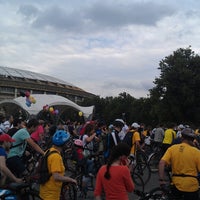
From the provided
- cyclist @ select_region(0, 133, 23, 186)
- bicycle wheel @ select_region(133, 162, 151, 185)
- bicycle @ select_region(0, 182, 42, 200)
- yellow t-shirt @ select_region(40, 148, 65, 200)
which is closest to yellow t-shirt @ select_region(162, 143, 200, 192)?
yellow t-shirt @ select_region(40, 148, 65, 200)

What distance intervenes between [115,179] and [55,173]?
865 mm

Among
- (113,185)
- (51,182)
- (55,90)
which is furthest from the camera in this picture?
(55,90)

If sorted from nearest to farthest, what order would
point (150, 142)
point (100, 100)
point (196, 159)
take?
1. point (196, 159)
2. point (150, 142)
3. point (100, 100)

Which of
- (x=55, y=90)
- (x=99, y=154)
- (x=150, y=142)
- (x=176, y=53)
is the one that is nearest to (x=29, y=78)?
(x=55, y=90)

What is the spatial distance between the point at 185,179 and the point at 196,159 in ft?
1.03

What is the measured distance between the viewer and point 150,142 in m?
18.5

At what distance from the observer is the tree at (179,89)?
39.8m

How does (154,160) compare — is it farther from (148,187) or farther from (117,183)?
(117,183)

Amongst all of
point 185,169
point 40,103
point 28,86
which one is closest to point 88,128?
point 185,169

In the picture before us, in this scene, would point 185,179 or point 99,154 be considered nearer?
point 185,179

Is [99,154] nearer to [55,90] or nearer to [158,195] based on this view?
[158,195]

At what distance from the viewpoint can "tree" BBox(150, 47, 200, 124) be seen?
131 ft

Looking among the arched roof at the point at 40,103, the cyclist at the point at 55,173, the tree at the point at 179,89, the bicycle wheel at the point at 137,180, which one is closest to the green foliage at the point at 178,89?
the tree at the point at 179,89

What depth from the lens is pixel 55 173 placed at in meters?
5.02
